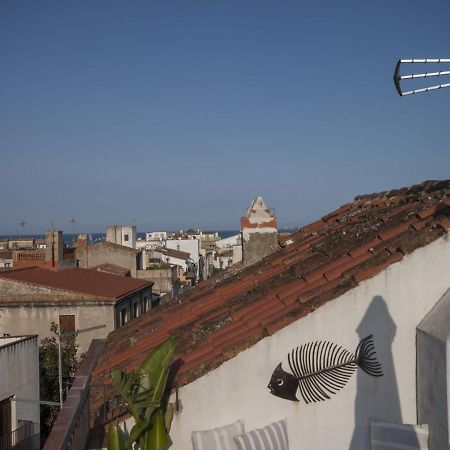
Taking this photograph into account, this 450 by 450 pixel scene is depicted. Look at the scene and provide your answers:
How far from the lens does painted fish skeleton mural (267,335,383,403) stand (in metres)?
5.50

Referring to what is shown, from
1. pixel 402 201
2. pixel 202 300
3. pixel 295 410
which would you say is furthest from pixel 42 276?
pixel 295 410

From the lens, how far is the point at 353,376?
5578mm

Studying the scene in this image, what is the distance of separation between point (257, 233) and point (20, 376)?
9.37 meters

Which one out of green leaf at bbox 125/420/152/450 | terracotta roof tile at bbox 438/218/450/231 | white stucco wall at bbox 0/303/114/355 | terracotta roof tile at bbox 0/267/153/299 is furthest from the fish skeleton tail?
terracotta roof tile at bbox 0/267/153/299

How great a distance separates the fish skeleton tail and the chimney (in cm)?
648

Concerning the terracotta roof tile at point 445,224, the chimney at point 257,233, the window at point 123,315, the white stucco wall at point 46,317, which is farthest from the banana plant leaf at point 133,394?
the window at point 123,315

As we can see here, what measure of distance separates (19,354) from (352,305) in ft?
44.8

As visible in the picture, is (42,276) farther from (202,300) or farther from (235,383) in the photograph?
(235,383)

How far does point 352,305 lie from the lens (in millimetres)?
5539

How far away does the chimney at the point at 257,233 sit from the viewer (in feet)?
39.6

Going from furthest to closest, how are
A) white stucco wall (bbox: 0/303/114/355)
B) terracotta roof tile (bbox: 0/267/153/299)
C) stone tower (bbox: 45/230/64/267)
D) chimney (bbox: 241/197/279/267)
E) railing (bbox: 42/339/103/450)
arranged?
stone tower (bbox: 45/230/64/267) < terracotta roof tile (bbox: 0/267/153/299) < white stucco wall (bbox: 0/303/114/355) < chimney (bbox: 241/197/279/267) < railing (bbox: 42/339/103/450)

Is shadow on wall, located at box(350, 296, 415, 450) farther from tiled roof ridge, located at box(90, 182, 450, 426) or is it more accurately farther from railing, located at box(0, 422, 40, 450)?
railing, located at box(0, 422, 40, 450)

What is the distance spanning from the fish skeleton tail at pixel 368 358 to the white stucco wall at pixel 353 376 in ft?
0.18

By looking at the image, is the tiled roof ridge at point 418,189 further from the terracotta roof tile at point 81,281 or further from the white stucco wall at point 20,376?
the terracotta roof tile at point 81,281
